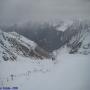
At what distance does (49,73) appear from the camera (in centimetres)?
268

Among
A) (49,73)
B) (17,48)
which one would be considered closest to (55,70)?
(49,73)

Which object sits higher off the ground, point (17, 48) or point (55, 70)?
point (17, 48)

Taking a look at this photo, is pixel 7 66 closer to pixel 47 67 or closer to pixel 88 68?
pixel 47 67

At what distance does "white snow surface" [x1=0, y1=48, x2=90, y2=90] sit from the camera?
105 inches

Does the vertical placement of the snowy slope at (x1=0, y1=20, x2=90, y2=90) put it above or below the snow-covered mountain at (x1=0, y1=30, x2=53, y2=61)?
below

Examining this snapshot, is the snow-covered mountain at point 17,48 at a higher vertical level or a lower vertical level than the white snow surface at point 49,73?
higher

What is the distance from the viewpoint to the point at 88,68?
2736mm

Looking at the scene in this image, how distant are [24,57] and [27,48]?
0.11 metres

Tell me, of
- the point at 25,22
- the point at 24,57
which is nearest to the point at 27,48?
the point at 24,57

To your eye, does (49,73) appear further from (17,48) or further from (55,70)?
(17,48)

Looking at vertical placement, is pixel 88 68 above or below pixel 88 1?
below

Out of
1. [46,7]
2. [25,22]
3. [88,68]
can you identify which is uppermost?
[46,7]

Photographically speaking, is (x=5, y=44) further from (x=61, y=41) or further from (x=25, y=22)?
(x=61, y=41)

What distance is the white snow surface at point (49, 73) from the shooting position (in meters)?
2.66
